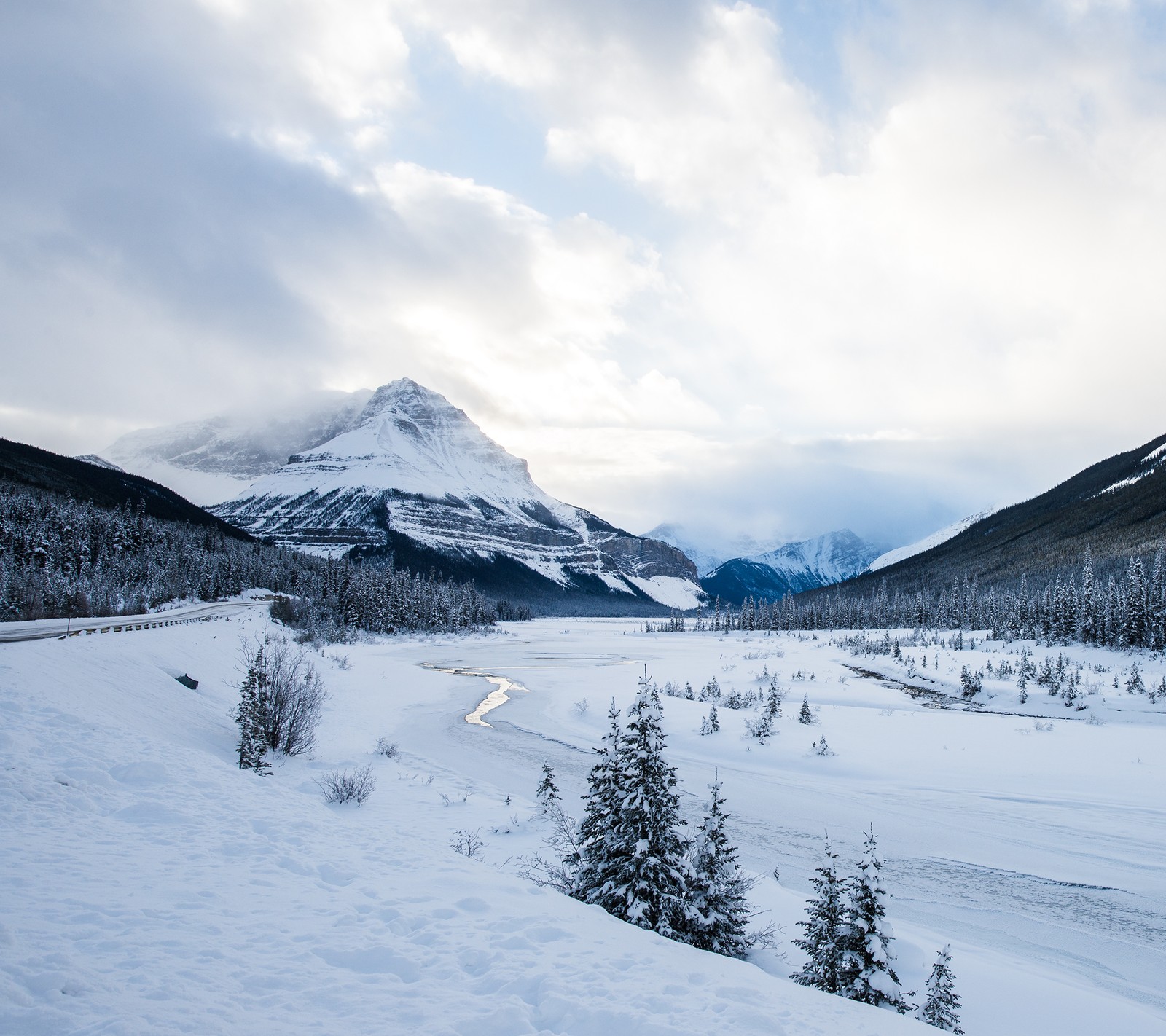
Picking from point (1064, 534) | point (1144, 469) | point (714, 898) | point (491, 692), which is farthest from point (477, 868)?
point (1144, 469)

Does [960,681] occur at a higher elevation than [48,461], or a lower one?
lower

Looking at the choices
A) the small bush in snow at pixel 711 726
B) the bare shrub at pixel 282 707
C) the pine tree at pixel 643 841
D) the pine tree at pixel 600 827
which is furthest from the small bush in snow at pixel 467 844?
the small bush in snow at pixel 711 726

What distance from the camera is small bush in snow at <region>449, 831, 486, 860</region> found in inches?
425

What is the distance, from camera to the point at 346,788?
43.0ft

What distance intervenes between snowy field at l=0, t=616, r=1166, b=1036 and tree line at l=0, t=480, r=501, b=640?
101 ft

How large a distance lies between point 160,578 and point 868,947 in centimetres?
7402

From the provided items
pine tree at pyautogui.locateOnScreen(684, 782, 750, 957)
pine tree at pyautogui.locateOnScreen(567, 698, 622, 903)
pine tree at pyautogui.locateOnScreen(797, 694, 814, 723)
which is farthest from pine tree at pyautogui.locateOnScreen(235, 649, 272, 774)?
pine tree at pyautogui.locateOnScreen(797, 694, 814, 723)

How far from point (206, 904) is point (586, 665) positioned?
153 ft

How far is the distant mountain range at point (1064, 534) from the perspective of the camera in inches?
3782

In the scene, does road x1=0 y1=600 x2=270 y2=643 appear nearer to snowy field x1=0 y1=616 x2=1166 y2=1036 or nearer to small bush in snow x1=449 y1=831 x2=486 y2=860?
snowy field x1=0 y1=616 x2=1166 y2=1036

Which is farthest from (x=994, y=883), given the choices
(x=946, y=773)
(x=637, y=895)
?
(x=637, y=895)

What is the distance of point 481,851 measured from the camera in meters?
11.4

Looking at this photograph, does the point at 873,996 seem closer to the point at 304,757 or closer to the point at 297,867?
the point at 297,867

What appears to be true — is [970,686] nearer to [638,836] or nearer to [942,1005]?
[942,1005]
